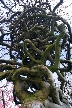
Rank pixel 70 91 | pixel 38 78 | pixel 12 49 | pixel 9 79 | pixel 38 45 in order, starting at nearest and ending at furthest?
pixel 38 78 < pixel 9 79 < pixel 38 45 < pixel 12 49 < pixel 70 91

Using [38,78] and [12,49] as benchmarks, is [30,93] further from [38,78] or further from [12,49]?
[12,49]

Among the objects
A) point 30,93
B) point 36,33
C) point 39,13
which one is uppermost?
point 39,13

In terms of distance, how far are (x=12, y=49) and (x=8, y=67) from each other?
0.85 meters

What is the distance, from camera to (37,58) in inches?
136

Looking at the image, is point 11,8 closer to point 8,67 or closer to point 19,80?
point 8,67

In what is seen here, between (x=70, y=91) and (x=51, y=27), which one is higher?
(x=51, y=27)

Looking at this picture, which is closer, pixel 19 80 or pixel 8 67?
pixel 19 80

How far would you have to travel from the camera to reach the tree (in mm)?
2463

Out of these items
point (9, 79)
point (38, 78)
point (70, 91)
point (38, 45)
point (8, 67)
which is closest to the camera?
point (38, 78)

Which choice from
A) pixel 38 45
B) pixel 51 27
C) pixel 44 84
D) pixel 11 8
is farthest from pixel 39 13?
pixel 44 84

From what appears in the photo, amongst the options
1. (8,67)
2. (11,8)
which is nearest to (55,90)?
(8,67)

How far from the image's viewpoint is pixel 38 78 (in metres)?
2.73

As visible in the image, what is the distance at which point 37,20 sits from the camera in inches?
166

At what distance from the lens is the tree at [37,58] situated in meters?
2.46
